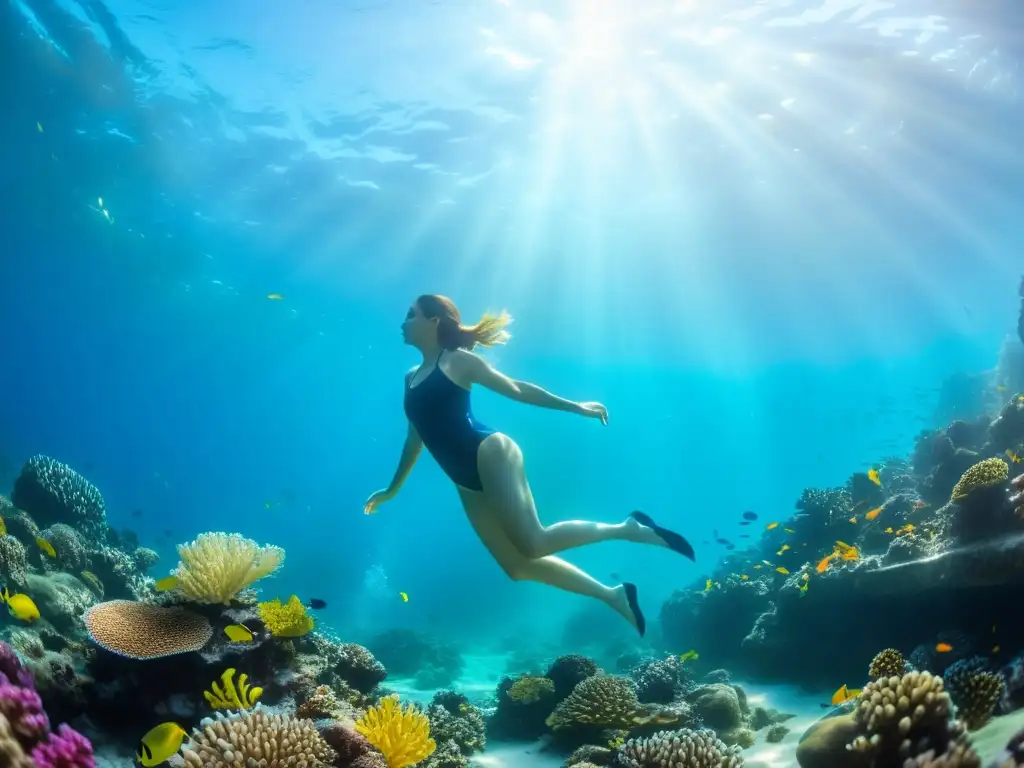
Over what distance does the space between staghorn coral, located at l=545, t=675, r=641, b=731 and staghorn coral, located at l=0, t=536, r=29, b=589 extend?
24.8ft

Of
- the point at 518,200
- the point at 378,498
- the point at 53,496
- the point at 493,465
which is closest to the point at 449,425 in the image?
the point at 493,465

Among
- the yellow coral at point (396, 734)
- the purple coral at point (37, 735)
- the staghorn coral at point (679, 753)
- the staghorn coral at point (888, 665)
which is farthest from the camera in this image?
the staghorn coral at point (888, 665)

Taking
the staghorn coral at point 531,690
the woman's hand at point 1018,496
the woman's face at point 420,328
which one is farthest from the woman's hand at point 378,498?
the woman's hand at point 1018,496

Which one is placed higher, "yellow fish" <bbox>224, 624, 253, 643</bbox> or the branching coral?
"yellow fish" <bbox>224, 624, 253, 643</bbox>

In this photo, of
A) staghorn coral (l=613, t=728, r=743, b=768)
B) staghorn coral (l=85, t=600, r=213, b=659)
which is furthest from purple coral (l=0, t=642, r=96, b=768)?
staghorn coral (l=613, t=728, r=743, b=768)

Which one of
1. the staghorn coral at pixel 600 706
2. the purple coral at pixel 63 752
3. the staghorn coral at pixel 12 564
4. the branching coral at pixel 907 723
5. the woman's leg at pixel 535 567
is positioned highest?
the staghorn coral at pixel 12 564

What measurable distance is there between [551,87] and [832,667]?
61.0 ft

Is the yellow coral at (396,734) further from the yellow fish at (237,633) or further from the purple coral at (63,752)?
the purple coral at (63,752)

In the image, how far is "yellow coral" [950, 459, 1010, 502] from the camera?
20.5 feet

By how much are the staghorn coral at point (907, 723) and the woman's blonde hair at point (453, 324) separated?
3.94 m

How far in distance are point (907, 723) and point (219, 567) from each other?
5.46 m

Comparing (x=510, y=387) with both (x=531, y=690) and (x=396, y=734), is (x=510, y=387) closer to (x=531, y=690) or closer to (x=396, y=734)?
(x=396, y=734)

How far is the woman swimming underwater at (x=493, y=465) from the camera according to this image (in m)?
4.91

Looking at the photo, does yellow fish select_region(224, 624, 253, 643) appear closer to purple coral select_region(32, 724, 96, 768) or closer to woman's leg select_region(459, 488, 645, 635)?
purple coral select_region(32, 724, 96, 768)
